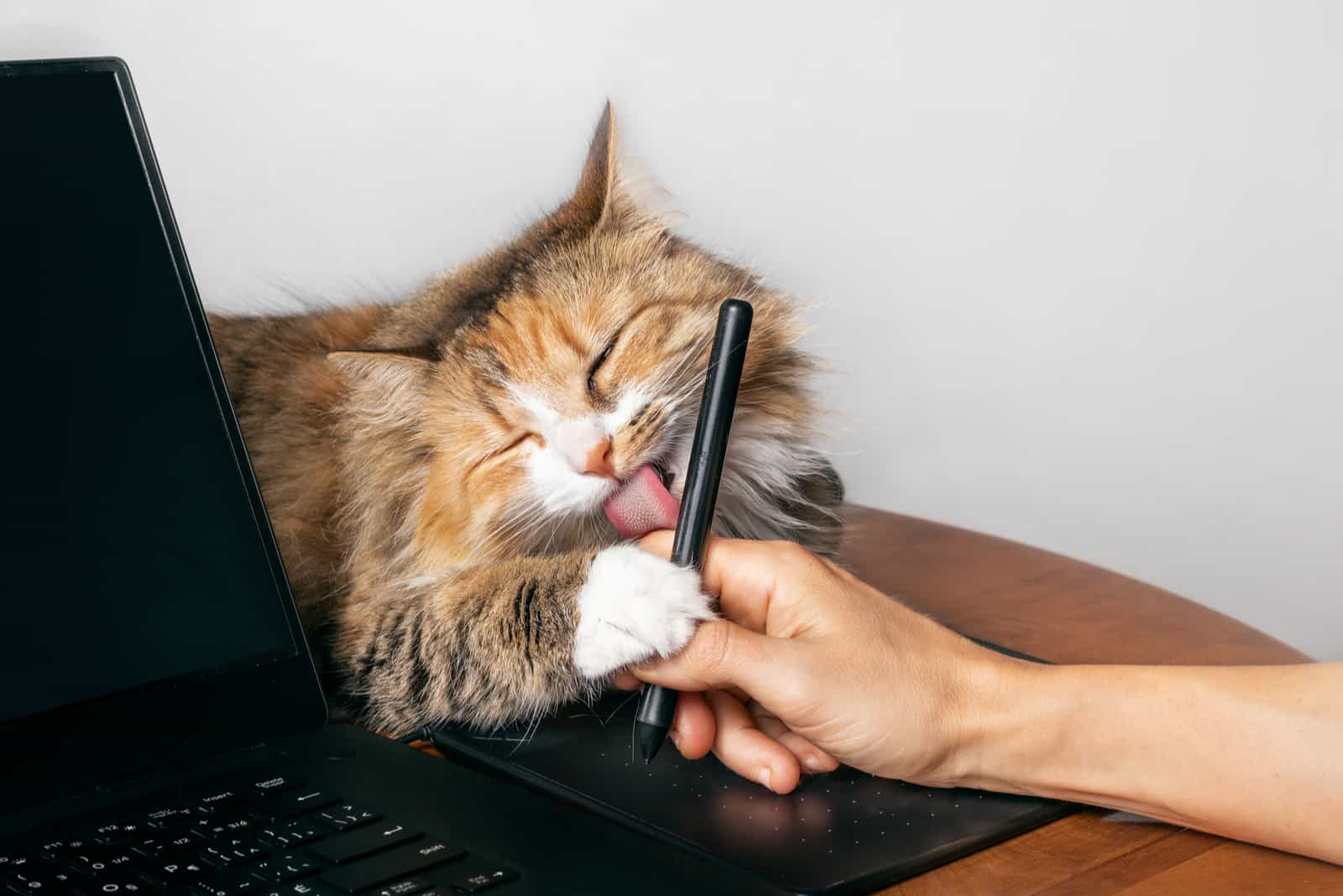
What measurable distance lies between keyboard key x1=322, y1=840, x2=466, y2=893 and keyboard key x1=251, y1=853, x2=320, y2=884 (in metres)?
0.01

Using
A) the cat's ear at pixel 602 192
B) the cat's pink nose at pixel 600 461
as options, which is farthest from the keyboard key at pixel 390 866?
the cat's ear at pixel 602 192

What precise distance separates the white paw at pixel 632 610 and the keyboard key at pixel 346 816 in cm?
23

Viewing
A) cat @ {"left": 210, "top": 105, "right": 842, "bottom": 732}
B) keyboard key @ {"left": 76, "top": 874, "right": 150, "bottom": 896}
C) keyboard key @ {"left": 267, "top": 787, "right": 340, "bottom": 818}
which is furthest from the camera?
cat @ {"left": 210, "top": 105, "right": 842, "bottom": 732}

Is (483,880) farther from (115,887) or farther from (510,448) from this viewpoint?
(510,448)

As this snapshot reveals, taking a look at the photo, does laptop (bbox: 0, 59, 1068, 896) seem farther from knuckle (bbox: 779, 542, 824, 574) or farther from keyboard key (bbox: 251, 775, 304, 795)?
knuckle (bbox: 779, 542, 824, 574)

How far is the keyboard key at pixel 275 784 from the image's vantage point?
0.87 m

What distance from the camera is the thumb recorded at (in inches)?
36.7

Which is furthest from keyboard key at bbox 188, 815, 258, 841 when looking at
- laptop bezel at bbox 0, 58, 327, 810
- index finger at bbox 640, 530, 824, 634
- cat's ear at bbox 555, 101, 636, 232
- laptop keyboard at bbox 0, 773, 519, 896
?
cat's ear at bbox 555, 101, 636, 232

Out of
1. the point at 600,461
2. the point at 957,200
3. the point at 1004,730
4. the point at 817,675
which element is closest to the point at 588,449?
the point at 600,461

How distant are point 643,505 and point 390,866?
49 centimetres

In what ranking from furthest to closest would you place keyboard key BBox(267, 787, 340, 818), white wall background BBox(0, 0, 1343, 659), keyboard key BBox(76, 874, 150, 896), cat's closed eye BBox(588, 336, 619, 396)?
white wall background BBox(0, 0, 1343, 659) → cat's closed eye BBox(588, 336, 619, 396) → keyboard key BBox(267, 787, 340, 818) → keyboard key BBox(76, 874, 150, 896)

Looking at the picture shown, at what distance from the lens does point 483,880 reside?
77cm

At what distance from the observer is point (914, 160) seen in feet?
7.64

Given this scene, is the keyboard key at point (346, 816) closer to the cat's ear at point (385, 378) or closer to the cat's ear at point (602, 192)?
the cat's ear at point (385, 378)
